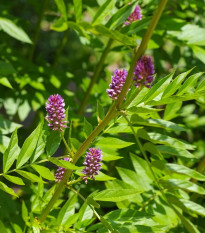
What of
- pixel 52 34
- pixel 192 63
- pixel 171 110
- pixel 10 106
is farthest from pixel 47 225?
pixel 52 34

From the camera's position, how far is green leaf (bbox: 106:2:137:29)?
24.1 inches

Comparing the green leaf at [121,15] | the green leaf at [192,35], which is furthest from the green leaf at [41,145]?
the green leaf at [192,35]

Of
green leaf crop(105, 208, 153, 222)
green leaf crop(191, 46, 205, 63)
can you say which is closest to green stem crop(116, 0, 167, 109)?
green leaf crop(105, 208, 153, 222)

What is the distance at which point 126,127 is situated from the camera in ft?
2.30

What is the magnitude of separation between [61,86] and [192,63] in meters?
0.41

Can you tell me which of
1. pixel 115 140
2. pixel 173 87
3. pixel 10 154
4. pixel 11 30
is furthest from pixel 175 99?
pixel 11 30

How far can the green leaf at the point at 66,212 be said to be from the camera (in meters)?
0.71

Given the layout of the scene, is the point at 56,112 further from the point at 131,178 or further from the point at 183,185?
the point at 131,178

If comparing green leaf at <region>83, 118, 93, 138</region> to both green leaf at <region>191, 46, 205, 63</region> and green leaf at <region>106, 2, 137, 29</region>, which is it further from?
green leaf at <region>191, 46, 205, 63</region>

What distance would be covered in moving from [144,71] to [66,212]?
0.35 metres

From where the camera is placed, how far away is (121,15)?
0.63m

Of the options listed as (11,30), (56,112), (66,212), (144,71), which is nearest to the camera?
(144,71)

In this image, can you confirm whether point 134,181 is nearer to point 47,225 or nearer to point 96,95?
point 47,225

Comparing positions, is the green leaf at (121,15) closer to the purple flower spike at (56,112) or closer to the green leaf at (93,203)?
the purple flower spike at (56,112)
